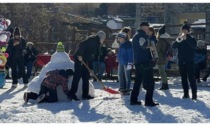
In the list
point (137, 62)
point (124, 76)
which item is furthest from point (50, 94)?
point (124, 76)

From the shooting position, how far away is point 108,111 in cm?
783

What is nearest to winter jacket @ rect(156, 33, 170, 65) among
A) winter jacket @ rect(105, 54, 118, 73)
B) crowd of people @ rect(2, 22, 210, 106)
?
crowd of people @ rect(2, 22, 210, 106)

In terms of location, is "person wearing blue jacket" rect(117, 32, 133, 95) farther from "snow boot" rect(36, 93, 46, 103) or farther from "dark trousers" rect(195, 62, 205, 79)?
"dark trousers" rect(195, 62, 205, 79)

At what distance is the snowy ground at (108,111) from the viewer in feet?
23.0

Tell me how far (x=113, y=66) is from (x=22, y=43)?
11.3 feet

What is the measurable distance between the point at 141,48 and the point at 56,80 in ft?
5.73

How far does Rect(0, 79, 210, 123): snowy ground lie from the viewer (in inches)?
276

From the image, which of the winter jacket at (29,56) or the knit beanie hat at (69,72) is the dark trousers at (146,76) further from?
A: the winter jacket at (29,56)

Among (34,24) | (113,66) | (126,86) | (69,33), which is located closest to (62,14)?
(69,33)

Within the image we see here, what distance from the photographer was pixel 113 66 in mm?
14625

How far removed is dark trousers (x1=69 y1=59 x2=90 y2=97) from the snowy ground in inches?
11.1

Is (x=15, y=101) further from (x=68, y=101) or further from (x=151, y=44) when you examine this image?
(x=151, y=44)

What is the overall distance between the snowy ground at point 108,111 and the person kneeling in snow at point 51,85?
215 millimetres

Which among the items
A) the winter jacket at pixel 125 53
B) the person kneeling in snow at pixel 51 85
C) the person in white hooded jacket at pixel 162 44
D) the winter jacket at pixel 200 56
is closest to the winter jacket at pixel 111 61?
the winter jacket at pixel 200 56
